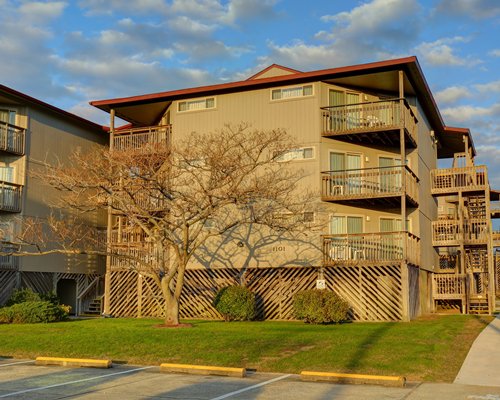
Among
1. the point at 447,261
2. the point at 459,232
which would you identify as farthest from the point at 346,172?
the point at 447,261

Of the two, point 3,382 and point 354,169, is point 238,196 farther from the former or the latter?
point 3,382

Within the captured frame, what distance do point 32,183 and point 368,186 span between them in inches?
636

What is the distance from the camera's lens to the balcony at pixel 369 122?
84.4 ft

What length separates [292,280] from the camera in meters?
26.3

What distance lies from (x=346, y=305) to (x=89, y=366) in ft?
35.5

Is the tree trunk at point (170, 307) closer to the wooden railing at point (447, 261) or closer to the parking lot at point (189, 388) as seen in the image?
the parking lot at point (189, 388)

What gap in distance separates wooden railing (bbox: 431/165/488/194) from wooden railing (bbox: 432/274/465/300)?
431 centimetres

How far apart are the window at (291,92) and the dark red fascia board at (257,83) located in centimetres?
34

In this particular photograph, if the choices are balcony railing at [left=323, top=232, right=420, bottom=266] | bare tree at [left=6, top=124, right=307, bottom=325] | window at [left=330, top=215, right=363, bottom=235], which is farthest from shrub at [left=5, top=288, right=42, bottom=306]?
window at [left=330, top=215, right=363, bottom=235]

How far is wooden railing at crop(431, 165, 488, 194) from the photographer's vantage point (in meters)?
31.4

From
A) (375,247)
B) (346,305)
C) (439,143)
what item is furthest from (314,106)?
(439,143)

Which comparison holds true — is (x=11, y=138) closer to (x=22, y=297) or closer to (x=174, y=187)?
(x=22, y=297)

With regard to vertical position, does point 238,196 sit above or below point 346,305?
above

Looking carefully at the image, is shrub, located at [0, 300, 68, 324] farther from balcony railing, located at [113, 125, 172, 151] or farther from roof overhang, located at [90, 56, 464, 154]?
roof overhang, located at [90, 56, 464, 154]
